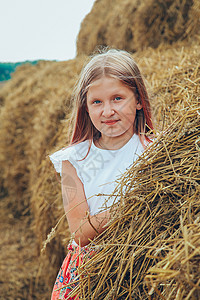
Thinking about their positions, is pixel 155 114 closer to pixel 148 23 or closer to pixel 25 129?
pixel 148 23

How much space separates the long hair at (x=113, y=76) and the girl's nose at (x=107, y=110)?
0.34ft

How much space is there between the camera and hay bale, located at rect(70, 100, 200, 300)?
0.74 metres

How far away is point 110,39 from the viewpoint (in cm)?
327

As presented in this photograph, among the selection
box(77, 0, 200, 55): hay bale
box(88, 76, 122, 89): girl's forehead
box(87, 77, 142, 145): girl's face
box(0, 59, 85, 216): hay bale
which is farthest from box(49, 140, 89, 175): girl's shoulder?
box(77, 0, 200, 55): hay bale

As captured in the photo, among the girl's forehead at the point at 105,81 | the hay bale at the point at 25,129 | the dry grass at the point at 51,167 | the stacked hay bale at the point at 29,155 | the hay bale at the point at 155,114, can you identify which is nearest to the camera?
the dry grass at the point at 51,167

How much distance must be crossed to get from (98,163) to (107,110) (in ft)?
0.69

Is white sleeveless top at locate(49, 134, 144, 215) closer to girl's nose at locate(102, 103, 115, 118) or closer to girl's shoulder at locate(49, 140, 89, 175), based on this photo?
girl's shoulder at locate(49, 140, 89, 175)

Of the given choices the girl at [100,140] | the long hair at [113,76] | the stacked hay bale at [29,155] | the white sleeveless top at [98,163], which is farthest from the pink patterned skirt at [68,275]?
the stacked hay bale at [29,155]

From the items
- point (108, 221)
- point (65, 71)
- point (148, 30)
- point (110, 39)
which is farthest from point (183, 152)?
point (110, 39)

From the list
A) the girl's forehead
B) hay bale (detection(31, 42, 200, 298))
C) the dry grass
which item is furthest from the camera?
Answer: hay bale (detection(31, 42, 200, 298))

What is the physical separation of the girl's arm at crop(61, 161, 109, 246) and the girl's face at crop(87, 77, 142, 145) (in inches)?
7.6

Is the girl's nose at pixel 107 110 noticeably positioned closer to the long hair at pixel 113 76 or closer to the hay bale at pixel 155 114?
the long hair at pixel 113 76

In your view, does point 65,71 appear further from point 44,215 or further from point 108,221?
point 108,221

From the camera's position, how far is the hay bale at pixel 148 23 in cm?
253
